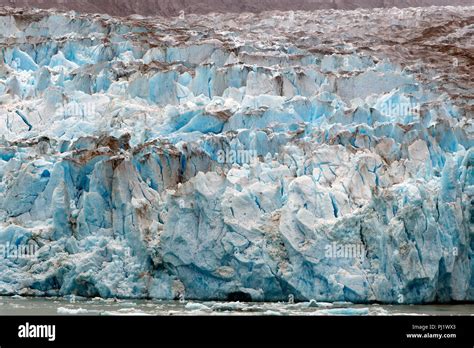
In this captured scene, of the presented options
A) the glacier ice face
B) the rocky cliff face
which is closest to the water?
the glacier ice face

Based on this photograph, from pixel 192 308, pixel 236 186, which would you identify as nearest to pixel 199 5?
pixel 236 186

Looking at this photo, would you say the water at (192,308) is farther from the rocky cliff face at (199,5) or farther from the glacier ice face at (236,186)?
the rocky cliff face at (199,5)

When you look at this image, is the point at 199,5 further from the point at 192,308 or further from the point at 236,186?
the point at 192,308

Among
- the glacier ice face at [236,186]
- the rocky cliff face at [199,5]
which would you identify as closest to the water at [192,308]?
the glacier ice face at [236,186]

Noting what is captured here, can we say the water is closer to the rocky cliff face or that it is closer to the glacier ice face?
the glacier ice face
